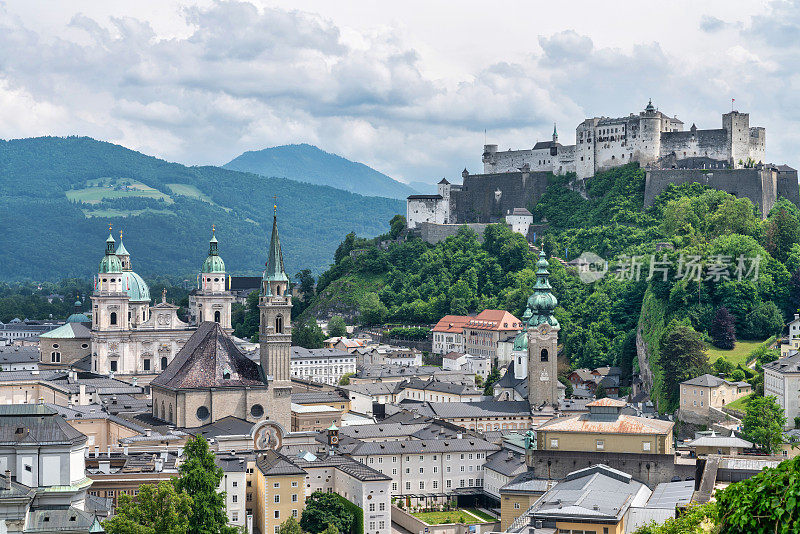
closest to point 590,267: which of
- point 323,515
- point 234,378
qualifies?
point 234,378

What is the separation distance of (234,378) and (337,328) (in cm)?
5454

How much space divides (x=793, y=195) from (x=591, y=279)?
20.3 meters

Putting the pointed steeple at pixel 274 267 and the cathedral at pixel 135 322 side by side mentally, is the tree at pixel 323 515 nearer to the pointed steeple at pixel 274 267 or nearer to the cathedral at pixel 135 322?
the pointed steeple at pixel 274 267

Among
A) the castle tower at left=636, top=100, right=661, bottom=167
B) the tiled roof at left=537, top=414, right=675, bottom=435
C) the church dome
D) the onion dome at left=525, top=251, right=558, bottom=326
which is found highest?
the castle tower at left=636, top=100, right=661, bottom=167

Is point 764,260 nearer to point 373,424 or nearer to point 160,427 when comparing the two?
point 373,424

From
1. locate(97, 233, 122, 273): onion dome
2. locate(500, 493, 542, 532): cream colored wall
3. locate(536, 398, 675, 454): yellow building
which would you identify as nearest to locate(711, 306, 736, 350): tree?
locate(536, 398, 675, 454): yellow building

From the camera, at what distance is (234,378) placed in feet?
241

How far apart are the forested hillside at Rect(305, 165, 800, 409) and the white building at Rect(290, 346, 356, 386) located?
1667 centimetres

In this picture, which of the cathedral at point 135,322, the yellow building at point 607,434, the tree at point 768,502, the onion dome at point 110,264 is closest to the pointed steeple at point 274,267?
the yellow building at point 607,434

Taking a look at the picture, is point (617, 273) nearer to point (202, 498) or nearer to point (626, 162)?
point (626, 162)

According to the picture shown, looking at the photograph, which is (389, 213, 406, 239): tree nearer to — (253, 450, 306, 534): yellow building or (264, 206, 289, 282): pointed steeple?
(264, 206, 289, 282): pointed steeple

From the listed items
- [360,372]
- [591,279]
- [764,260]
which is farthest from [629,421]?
[591,279]

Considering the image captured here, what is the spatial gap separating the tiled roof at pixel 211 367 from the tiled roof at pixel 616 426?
2092 cm

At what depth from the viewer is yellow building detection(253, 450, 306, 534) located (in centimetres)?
5969
